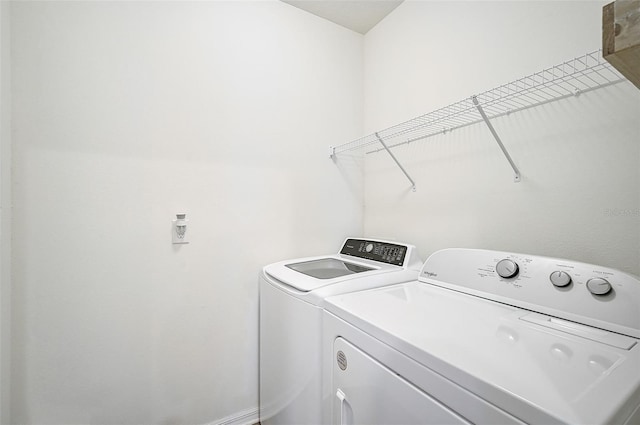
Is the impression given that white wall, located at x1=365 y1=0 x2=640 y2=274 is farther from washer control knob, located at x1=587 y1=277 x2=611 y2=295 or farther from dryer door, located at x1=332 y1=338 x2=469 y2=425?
dryer door, located at x1=332 y1=338 x2=469 y2=425

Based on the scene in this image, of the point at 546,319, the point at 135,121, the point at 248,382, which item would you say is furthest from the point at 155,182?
the point at 546,319

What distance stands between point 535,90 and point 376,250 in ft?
3.68

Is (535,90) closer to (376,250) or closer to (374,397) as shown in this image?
(376,250)

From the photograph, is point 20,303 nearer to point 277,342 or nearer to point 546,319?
point 277,342

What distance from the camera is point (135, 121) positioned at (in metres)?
1.46

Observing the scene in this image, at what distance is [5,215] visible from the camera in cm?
117

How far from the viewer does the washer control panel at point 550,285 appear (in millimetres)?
838

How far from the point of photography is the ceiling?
1914 mm

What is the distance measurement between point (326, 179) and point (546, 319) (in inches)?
57.9

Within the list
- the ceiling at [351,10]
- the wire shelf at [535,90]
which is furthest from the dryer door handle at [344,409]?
the ceiling at [351,10]

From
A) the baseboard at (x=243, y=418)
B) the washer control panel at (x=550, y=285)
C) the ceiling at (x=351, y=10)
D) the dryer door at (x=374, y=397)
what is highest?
the ceiling at (x=351, y=10)

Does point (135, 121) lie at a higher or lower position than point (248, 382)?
higher

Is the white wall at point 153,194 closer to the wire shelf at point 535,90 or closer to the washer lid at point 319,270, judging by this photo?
the washer lid at point 319,270

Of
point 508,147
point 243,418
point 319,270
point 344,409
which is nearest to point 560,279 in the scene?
point 508,147
